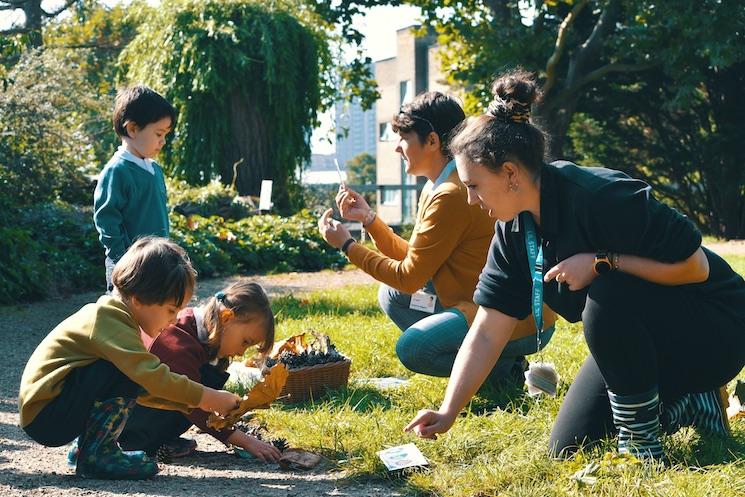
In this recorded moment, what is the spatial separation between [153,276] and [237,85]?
10897mm

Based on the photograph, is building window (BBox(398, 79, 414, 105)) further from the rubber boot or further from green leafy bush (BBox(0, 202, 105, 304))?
the rubber boot

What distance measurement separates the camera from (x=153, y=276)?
3141 mm

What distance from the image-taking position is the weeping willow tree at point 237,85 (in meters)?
13.4

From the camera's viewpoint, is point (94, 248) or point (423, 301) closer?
point (423, 301)

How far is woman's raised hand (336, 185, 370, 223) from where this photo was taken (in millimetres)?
4387

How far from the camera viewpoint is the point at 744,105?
1477 centimetres

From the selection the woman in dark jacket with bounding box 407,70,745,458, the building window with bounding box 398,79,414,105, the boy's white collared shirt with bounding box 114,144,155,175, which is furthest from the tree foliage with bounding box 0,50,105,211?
the building window with bounding box 398,79,414,105

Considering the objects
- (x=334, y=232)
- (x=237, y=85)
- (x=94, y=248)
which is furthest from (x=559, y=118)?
(x=334, y=232)

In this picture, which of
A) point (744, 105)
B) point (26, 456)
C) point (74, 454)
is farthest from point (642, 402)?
point (744, 105)

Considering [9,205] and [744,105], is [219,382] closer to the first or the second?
[9,205]

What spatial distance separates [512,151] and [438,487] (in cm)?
109

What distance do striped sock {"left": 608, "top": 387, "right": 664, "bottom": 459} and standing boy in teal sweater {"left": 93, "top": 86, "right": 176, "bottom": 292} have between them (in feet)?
8.56

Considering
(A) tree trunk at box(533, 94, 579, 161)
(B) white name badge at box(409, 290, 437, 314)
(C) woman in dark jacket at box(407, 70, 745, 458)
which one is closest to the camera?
(C) woman in dark jacket at box(407, 70, 745, 458)

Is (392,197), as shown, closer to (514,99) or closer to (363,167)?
(363,167)
